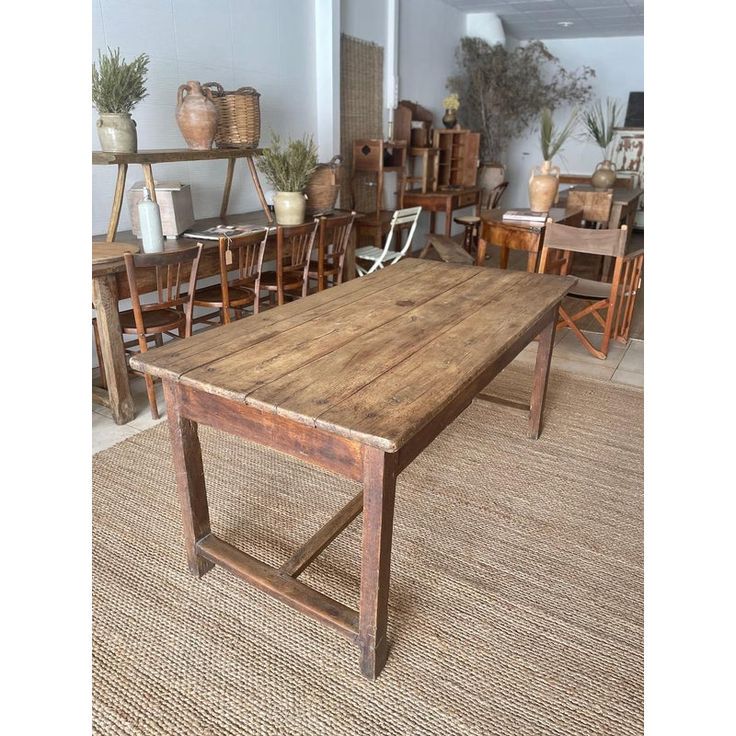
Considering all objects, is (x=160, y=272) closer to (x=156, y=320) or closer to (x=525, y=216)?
(x=156, y=320)

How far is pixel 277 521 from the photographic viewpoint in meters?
2.14

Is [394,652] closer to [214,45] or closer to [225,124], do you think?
[225,124]

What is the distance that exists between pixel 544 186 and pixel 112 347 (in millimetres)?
3098

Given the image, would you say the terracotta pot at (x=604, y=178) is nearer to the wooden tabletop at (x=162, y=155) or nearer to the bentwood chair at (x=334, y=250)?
the bentwood chair at (x=334, y=250)

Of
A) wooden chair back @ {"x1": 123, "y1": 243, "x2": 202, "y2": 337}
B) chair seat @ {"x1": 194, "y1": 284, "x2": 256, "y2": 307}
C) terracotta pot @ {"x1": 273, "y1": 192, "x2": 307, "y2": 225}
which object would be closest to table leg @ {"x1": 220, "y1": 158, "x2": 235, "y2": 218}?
terracotta pot @ {"x1": 273, "y1": 192, "x2": 307, "y2": 225}

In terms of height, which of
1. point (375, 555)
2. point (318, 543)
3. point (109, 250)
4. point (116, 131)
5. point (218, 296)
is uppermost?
point (116, 131)

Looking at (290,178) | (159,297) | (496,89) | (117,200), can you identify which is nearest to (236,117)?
(290,178)

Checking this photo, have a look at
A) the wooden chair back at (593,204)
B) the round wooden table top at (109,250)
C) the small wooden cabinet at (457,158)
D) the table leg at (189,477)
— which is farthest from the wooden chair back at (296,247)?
the small wooden cabinet at (457,158)

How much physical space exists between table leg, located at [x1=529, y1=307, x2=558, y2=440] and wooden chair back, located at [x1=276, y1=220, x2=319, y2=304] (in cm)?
155

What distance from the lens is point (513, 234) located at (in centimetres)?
405

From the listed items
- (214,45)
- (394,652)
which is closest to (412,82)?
(214,45)

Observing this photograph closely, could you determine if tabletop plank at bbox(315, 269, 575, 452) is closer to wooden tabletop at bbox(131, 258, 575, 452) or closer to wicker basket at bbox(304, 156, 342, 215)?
wooden tabletop at bbox(131, 258, 575, 452)

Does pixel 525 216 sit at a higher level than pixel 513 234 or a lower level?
higher

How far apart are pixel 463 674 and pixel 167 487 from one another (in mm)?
1351
